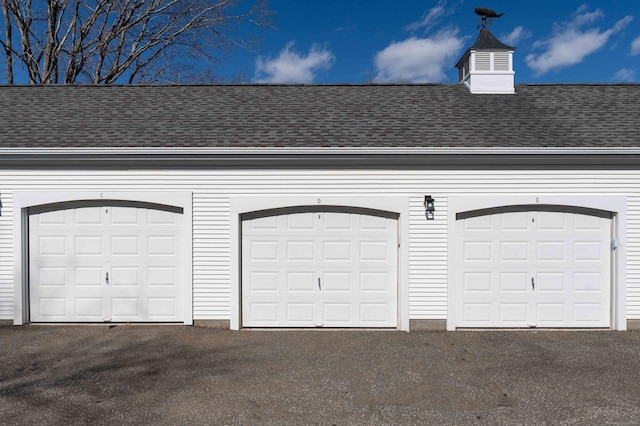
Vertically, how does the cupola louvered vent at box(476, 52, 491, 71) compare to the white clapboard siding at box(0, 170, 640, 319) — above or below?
above

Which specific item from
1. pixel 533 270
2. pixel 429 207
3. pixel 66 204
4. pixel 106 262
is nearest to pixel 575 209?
pixel 533 270

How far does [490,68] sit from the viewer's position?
1035 centimetres

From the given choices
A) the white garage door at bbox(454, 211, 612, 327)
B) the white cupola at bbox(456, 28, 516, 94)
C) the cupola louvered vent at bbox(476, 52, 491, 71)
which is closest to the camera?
the white garage door at bbox(454, 211, 612, 327)

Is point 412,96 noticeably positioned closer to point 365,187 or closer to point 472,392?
point 365,187

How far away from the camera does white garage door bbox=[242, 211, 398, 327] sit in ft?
25.2

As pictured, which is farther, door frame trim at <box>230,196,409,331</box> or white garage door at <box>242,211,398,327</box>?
white garage door at <box>242,211,398,327</box>

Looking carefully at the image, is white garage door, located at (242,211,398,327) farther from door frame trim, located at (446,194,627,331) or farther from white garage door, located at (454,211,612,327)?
white garage door, located at (454,211,612,327)

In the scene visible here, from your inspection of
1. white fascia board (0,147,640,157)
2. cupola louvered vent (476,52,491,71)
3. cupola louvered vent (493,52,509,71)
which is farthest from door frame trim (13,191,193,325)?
cupola louvered vent (493,52,509,71)

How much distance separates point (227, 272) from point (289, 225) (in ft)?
4.54

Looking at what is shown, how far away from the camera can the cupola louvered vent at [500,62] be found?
34.1 feet

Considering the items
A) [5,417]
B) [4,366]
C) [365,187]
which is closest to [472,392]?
[365,187]

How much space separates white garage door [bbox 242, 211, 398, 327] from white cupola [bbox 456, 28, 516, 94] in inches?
190

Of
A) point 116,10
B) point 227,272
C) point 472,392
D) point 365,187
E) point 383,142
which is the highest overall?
point 116,10

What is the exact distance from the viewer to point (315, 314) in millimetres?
7691
